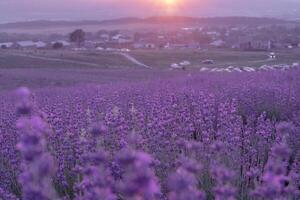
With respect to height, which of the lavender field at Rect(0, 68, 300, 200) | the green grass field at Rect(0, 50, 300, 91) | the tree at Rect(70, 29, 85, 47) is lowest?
the tree at Rect(70, 29, 85, 47)

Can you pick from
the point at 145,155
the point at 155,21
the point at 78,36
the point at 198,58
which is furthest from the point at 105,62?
the point at 155,21

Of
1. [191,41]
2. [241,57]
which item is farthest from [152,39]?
[241,57]

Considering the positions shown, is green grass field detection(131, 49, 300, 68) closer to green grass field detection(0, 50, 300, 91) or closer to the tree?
green grass field detection(0, 50, 300, 91)

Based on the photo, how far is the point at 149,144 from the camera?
4.16m

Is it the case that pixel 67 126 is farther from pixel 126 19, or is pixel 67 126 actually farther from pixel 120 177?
pixel 126 19

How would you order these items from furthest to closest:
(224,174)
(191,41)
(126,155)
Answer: (191,41) < (224,174) < (126,155)

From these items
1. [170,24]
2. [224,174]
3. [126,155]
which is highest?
[126,155]

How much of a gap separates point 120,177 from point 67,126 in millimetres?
990

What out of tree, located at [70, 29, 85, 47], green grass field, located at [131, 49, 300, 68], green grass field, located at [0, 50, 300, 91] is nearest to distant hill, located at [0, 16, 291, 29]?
tree, located at [70, 29, 85, 47]

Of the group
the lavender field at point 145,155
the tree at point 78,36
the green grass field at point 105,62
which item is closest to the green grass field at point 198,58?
the green grass field at point 105,62

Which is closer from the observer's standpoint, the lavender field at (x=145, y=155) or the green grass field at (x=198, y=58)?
the lavender field at (x=145, y=155)

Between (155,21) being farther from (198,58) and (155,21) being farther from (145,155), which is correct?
(145,155)

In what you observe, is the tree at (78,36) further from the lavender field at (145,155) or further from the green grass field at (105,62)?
the lavender field at (145,155)

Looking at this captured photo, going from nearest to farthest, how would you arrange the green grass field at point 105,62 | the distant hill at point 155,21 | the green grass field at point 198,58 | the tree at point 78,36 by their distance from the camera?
the green grass field at point 105,62 → the green grass field at point 198,58 → the tree at point 78,36 → the distant hill at point 155,21
